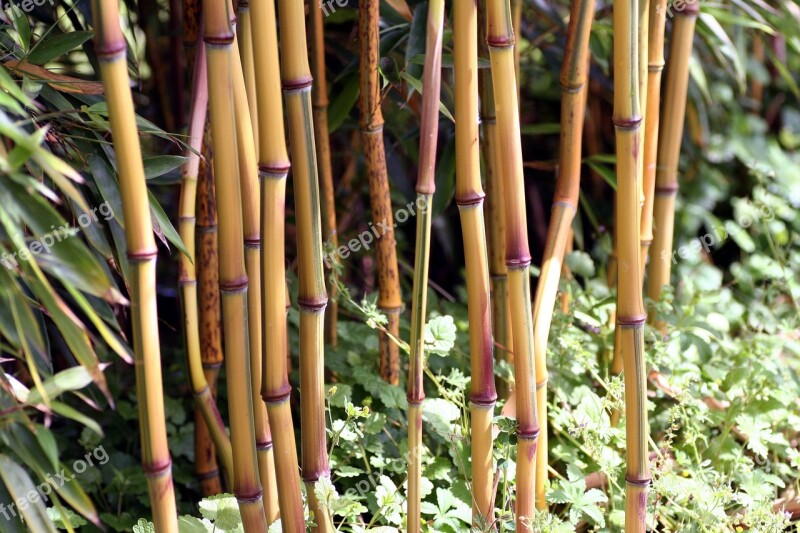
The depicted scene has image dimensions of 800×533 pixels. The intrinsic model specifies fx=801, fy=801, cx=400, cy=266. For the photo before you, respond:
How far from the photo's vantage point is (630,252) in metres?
Answer: 0.80

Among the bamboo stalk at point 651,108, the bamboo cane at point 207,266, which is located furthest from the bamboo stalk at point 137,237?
the bamboo stalk at point 651,108

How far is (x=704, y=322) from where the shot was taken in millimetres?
1203

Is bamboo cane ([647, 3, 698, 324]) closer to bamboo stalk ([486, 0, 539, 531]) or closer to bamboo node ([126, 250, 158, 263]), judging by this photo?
bamboo stalk ([486, 0, 539, 531])

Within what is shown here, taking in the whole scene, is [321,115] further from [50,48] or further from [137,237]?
[137,237]

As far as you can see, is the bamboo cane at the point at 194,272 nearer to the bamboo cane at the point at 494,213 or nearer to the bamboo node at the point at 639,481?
the bamboo cane at the point at 494,213

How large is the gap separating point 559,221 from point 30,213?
23.3 inches

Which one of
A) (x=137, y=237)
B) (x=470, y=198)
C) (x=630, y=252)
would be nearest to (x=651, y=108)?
(x=630, y=252)

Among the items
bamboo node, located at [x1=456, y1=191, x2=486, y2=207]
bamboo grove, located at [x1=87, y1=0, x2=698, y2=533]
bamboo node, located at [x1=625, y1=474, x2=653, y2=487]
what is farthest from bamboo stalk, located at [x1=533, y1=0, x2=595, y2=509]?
bamboo node, located at [x1=456, y1=191, x2=486, y2=207]

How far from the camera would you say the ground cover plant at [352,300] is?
0.65 m

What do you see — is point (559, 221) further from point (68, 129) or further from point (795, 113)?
point (795, 113)

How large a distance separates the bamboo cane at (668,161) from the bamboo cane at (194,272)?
25.2 inches

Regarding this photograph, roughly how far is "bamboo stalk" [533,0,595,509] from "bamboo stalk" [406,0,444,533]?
0.18 metres

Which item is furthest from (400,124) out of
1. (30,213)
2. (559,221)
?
(30,213)

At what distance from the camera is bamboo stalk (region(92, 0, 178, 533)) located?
58cm
